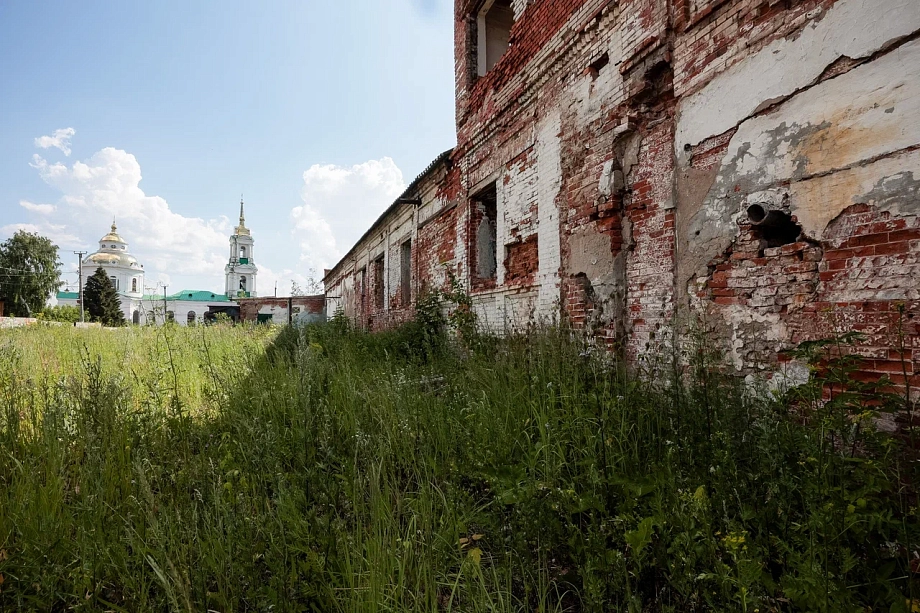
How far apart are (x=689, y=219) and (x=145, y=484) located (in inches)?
157

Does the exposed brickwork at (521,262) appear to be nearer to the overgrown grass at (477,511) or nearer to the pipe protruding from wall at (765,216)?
the overgrown grass at (477,511)

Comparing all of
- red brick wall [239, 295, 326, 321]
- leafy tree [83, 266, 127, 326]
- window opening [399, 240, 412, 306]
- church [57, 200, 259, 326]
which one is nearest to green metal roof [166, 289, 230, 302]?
church [57, 200, 259, 326]

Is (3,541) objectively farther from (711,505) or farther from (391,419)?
(711,505)

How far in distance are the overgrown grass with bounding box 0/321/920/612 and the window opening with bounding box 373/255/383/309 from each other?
11334 millimetres

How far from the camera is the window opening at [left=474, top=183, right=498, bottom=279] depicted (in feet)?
25.8

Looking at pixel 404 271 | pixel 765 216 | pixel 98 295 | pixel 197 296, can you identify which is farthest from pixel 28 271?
pixel 765 216

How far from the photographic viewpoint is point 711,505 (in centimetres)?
199

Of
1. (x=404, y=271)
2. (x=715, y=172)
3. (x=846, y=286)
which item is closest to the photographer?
(x=846, y=286)

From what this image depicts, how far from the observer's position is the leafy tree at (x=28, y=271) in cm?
4181

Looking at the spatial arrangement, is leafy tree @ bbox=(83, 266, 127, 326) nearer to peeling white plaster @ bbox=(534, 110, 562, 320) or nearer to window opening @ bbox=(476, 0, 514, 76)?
window opening @ bbox=(476, 0, 514, 76)

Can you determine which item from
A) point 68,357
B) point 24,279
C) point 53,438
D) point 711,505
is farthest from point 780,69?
point 24,279

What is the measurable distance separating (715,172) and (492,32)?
24.2 ft

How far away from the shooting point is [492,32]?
359 inches

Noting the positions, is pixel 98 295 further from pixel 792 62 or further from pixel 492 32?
pixel 792 62
